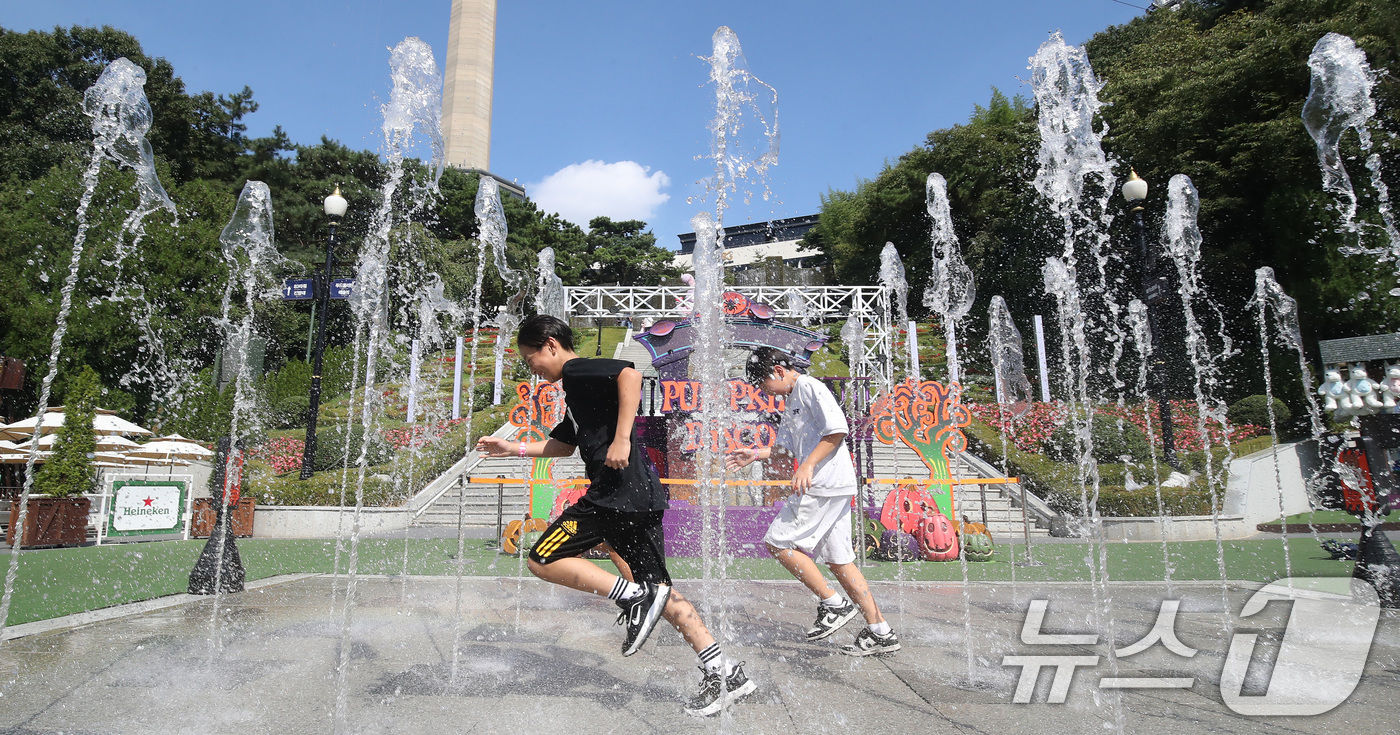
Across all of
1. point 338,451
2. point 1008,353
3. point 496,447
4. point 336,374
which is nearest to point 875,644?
point 496,447

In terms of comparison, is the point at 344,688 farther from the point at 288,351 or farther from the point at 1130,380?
the point at 288,351

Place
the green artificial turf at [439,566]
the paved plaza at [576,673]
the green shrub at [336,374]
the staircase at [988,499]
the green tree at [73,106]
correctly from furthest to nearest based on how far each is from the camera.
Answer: the green shrub at [336,374], the green tree at [73,106], the staircase at [988,499], the green artificial turf at [439,566], the paved plaza at [576,673]

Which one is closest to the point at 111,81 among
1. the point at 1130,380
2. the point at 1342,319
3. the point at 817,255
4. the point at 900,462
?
the point at 900,462

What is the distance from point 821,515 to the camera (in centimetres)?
399

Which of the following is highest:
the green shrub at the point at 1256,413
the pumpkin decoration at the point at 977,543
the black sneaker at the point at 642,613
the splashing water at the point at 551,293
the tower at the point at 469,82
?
the tower at the point at 469,82

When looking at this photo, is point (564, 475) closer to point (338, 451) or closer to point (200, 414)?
point (338, 451)

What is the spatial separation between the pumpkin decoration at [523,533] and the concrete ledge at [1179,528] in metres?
8.82

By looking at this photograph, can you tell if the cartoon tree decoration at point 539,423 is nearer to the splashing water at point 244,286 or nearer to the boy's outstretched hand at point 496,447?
the splashing water at point 244,286

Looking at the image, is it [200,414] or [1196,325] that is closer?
[200,414]

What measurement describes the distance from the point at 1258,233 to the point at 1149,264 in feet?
45.8

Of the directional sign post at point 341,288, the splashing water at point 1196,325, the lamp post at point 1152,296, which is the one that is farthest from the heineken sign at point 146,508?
the lamp post at point 1152,296

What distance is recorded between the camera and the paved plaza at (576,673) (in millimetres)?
2707

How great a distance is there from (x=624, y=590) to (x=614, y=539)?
230 mm

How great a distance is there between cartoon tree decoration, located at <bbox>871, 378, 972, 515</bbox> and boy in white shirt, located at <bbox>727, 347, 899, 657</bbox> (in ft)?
16.8
